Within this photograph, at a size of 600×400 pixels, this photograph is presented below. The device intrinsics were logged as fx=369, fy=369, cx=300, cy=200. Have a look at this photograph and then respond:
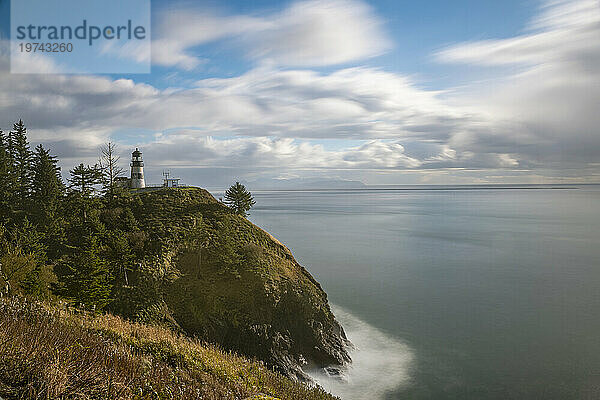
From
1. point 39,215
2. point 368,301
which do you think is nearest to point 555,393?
point 368,301

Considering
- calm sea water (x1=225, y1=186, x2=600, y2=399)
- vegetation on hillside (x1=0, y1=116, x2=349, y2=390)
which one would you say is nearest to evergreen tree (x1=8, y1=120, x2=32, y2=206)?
vegetation on hillside (x1=0, y1=116, x2=349, y2=390)

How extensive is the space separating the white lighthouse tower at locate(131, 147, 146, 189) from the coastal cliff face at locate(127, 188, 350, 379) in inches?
523

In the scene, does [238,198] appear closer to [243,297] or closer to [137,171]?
[137,171]

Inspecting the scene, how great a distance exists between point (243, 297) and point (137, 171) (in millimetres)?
34230

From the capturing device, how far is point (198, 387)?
12.1 m

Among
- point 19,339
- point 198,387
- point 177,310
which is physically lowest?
point 177,310

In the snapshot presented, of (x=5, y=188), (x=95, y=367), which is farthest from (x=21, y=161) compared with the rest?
(x=95, y=367)

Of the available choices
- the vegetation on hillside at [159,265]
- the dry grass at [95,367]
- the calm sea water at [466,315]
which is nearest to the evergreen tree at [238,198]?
the vegetation on hillside at [159,265]

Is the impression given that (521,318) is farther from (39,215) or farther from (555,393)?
(39,215)

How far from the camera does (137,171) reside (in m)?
59.7

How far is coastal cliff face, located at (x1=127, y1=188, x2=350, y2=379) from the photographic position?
33781 mm

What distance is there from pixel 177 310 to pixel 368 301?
30143 mm

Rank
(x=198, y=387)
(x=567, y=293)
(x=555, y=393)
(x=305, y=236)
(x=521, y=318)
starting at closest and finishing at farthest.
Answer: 1. (x=198, y=387)
2. (x=555, y=393)
3. (x=521, y=318)
4. (x=567, y=293)
5. (x=305, y=236)

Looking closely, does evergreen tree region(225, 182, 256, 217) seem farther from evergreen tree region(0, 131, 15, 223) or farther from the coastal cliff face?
evergreen tree region(0, 131, 15, 223)
